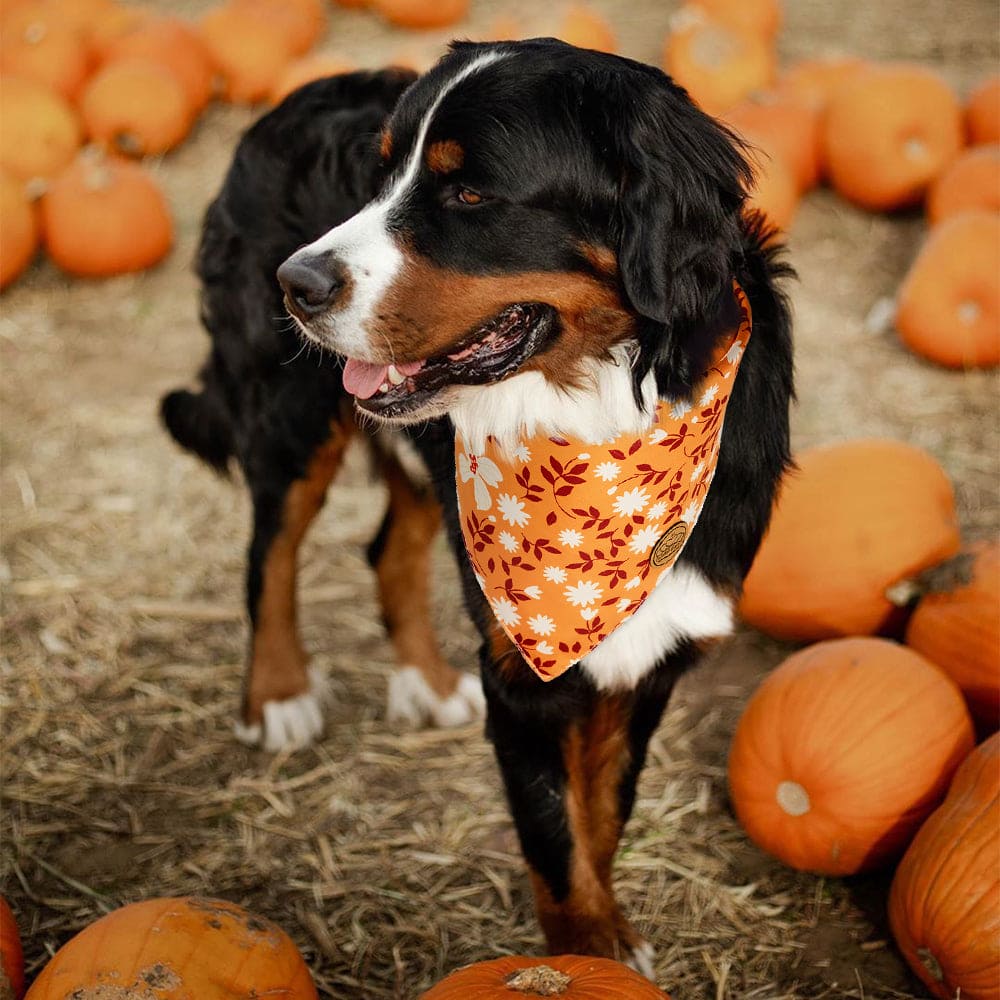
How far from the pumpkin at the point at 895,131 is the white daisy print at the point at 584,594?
427cm

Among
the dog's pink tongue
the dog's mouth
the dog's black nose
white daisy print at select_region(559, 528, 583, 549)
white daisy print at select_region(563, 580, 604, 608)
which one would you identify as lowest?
white daisy print at select_region(563, 580, 604, 608)

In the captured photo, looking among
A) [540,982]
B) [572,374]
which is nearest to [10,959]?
[540,982]

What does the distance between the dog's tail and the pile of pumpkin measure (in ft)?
5.52

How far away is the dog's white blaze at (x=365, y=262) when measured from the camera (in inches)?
87.3

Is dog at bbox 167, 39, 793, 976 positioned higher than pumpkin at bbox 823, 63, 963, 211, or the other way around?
dog at bbox 167, 39, 793, 976

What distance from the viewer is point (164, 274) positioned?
6.29 meters

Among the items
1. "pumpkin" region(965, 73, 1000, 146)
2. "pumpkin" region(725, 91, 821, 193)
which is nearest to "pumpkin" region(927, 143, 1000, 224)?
"pumpkin" region(965, 73, 1000, 146)

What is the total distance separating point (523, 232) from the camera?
2258 millimetres

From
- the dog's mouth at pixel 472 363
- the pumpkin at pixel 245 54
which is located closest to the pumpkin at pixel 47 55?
the pumpkin at pixel 245 54

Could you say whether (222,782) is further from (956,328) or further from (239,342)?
(956,328)

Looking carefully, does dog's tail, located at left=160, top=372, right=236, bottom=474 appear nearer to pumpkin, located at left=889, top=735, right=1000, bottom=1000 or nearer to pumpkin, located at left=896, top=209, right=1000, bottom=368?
pumpkin, located at left=889, top=735, right=1000, bottom=1000

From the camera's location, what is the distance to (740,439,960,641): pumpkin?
139 inches

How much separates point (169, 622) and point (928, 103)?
442 cm

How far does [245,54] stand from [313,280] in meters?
5.95
